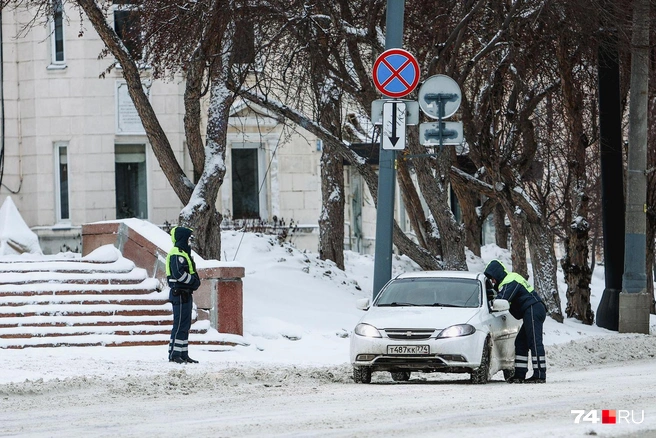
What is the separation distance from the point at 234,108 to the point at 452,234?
34.1 ft

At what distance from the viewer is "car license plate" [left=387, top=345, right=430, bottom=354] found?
14.5 metres

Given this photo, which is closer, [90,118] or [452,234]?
[452,234]

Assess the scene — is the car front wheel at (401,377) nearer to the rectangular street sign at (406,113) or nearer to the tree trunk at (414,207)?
the rectangular street sign at (406,113)

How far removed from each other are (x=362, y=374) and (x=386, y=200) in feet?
8.96

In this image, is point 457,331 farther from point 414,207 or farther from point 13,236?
point 13,236

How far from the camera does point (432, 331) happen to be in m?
14.5

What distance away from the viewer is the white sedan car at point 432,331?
47.5ft

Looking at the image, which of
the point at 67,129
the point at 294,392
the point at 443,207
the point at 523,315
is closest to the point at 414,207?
the point at 443,207

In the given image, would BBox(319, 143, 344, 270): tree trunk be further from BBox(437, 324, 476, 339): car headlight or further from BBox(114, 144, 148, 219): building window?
BBox(437, 324, 476, 339): car headlight

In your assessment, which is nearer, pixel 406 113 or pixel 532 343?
pixel 532 343

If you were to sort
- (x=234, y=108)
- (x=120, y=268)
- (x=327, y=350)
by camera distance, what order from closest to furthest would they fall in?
1. (x=327, y=350)
2. (x=120, y=268)
3. (x=234, y=108)

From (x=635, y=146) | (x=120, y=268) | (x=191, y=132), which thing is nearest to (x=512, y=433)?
(x=120, y=268)

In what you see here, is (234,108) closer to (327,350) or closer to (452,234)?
(452,234)

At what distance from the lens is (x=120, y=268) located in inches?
830
